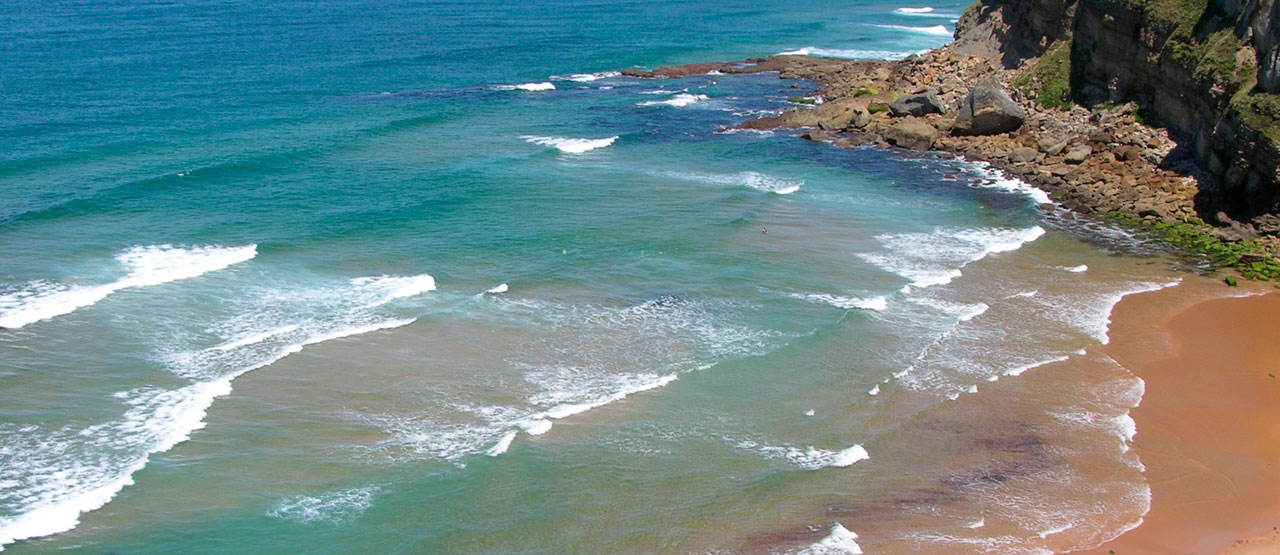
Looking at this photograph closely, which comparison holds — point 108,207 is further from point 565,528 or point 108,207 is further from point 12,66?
point 12,66

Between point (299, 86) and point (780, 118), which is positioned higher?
point (299, 86)

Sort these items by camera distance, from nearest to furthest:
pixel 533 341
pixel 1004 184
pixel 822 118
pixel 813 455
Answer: pixel 813 455, pixel 533 341, pixel 1004 184, pixel 822 118

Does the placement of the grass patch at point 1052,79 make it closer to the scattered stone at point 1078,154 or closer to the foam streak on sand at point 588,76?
the scattered stone at point 1078,154

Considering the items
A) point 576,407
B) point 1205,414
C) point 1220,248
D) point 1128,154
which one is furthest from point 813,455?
point 1128,154

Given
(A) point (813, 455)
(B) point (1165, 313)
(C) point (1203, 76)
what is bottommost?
(B) point (1165, 313)

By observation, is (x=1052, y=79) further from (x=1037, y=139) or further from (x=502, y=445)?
(x=502, y=445)

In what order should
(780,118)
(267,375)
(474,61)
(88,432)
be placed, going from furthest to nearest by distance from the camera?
(474,61) < (780,118) < (267,375) < (88,432)

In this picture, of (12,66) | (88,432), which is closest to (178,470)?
(88,432)
